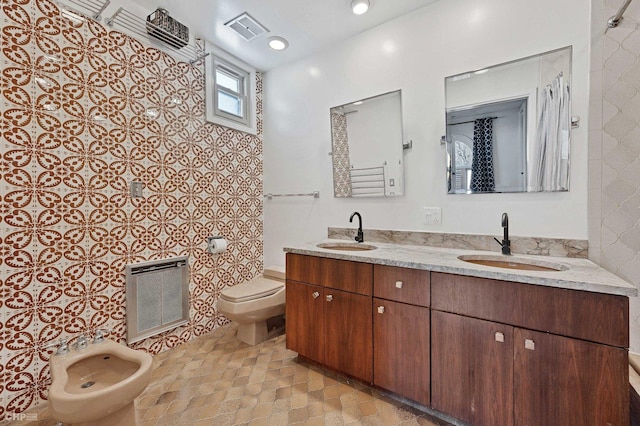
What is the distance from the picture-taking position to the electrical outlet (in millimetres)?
1922

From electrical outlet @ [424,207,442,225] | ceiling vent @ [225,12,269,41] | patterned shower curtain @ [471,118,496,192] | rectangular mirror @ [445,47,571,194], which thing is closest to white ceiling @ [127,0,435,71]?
ceiling vent @ [225,12,269,41]

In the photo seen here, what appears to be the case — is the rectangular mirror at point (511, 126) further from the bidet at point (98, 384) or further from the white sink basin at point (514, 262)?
the bidet at point (98, 384)

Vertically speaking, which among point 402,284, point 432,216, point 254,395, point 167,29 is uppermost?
point 167,29

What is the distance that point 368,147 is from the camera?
2268 mm

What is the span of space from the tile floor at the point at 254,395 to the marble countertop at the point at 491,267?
81 centimetres

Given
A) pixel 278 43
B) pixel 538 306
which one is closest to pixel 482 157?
pixel 538 306

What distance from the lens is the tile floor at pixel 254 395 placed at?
1442 millimetres

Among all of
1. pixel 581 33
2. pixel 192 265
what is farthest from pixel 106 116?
pixel 581 33

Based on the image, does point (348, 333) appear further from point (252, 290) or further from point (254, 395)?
point (252, 290)

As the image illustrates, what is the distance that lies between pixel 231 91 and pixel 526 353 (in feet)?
9.71

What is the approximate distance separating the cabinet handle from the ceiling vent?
266 cm

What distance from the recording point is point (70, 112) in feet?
5.37

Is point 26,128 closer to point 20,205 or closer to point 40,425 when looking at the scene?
point 20,205

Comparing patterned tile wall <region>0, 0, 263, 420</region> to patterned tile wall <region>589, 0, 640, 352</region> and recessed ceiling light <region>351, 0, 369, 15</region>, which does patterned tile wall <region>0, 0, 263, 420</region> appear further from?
patterned tile wall <region>589, 0, 640, 352</region>
